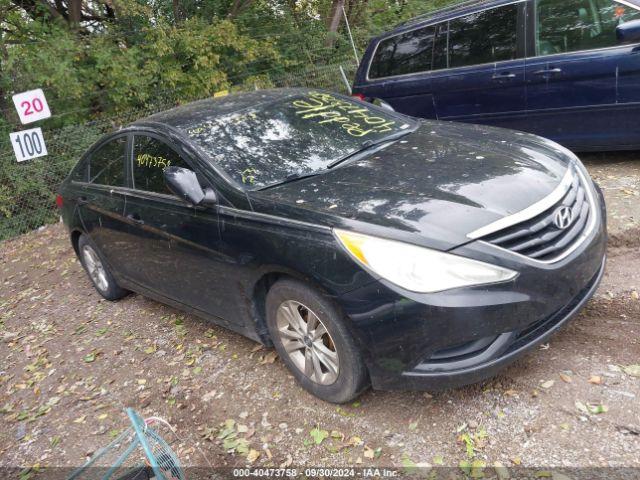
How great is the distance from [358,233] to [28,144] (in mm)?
7143

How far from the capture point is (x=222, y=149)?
11.6 feet

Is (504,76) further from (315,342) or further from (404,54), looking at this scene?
(315,342)

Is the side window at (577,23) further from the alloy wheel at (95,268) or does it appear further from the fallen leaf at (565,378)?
the alloy wheel at (95,268)

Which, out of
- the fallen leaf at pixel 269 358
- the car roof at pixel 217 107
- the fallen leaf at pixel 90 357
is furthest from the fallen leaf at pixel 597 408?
the fallen leaf at pixel 90 357

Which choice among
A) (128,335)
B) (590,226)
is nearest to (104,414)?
(128,335)

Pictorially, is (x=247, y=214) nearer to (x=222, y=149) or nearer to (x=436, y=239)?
(x=222, y=149)

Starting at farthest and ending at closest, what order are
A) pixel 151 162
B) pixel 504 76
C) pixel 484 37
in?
pixel 484 37, pixel 504 76, pixel 151 162

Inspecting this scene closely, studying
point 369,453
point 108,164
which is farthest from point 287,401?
point 108,164

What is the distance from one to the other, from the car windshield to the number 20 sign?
17.6ft

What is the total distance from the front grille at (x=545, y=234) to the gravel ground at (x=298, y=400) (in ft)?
2.41

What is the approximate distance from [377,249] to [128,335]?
281 cm

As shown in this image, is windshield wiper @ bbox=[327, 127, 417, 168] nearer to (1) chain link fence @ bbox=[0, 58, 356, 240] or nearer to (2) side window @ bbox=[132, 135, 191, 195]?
(2) side window @ bbox=[132, 135, 191, 195]

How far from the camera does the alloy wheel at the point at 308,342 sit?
291 centimetres

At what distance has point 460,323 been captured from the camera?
8.17ft
